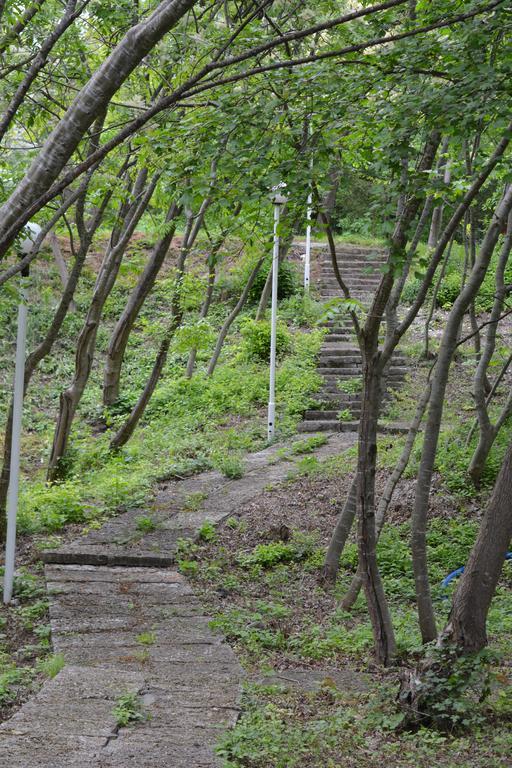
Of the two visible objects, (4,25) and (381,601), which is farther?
(4,25)

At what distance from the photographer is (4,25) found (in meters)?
7.09

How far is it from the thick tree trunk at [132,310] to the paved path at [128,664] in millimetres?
3618

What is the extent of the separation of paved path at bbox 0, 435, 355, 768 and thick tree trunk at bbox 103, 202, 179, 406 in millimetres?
3618

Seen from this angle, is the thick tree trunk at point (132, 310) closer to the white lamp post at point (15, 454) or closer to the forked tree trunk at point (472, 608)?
the white lamp post at point (15, 454)

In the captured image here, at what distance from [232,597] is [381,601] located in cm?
188

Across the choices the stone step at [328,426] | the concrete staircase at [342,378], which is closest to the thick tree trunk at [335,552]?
the concrete staircase at [342,378]

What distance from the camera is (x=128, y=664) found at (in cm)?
511

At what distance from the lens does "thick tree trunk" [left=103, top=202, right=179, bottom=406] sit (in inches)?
429

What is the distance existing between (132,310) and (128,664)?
7.79 meters

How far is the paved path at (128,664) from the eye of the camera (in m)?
3.82

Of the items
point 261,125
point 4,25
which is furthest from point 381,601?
point 4,25

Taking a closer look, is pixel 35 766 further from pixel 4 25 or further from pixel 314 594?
pixel 4 25

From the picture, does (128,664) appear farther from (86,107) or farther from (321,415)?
(321,415)

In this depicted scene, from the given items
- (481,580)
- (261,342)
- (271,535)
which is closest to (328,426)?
(261,342)
